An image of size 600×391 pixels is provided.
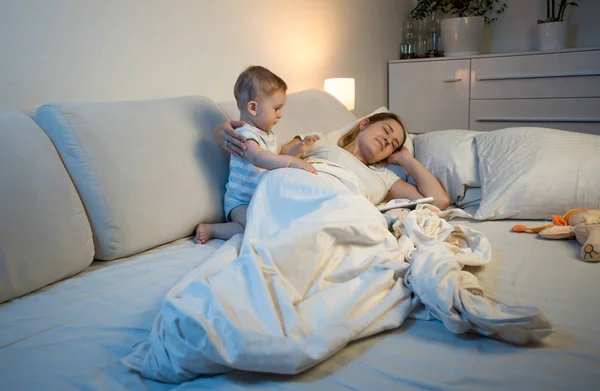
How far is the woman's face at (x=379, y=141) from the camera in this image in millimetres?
1994

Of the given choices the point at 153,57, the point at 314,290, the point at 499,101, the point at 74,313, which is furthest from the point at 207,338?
the point at 499,101

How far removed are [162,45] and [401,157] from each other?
1051 mm

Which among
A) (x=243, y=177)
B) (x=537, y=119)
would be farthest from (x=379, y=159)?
(x=537, y=119)

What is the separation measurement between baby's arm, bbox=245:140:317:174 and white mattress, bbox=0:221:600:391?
412mm

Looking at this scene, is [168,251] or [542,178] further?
[542,178]

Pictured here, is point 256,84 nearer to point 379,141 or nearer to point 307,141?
point 307,141

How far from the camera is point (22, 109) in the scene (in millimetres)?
1609

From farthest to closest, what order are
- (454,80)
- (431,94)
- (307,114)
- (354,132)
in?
(431,94) → (454,80) → (307,114) → (354,132)

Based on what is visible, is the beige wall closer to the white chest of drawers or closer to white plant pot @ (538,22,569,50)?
the white chest of drawers

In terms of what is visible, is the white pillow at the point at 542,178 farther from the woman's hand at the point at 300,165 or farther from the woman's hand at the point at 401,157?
the woman's hand at the point at 300,165

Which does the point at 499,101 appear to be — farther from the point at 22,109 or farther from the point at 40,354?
the point at 40,354

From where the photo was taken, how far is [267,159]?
160 centimetres

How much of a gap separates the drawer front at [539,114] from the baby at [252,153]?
2225 mm

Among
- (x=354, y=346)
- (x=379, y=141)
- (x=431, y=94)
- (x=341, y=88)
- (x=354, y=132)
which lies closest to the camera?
(x=354, y=346)
